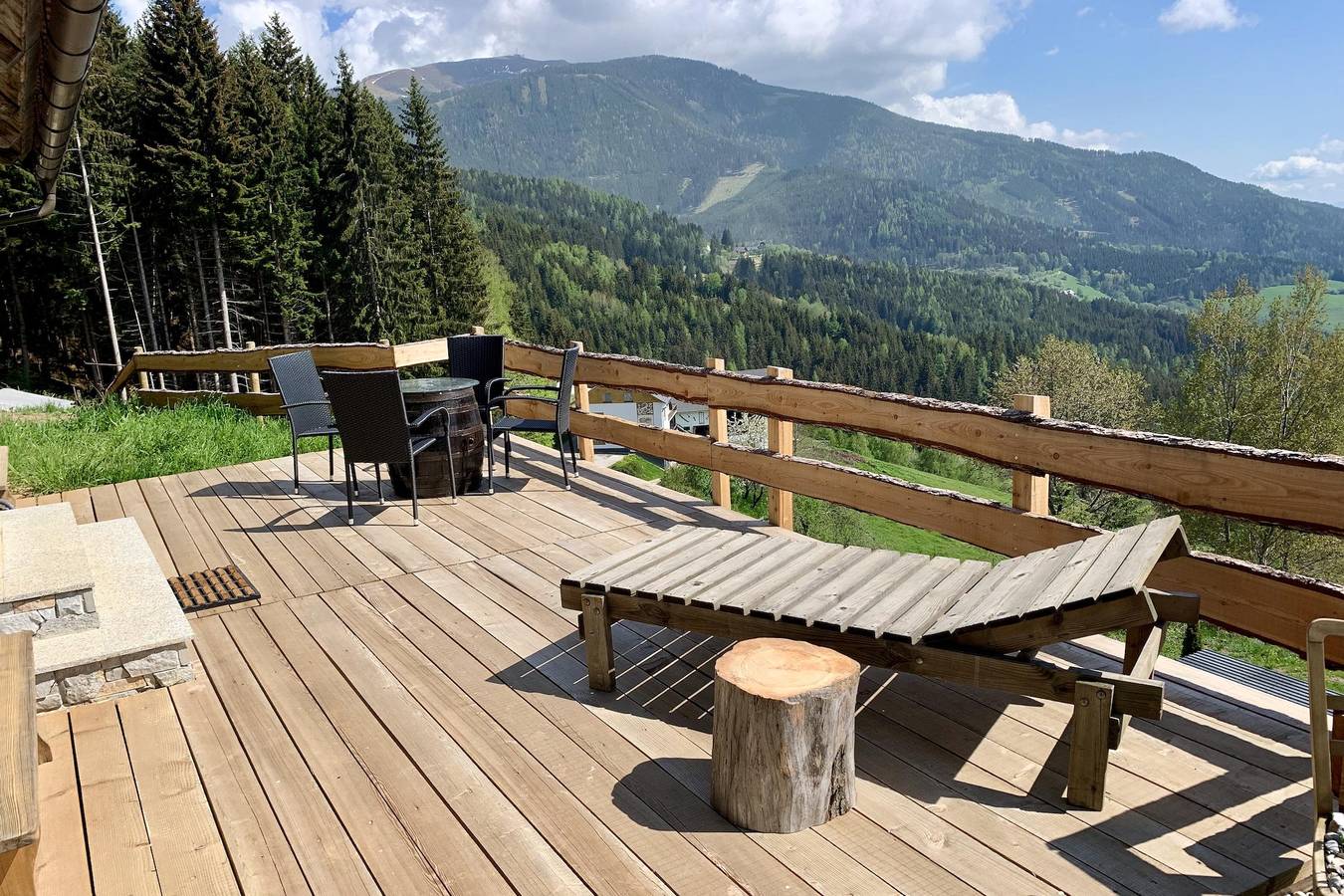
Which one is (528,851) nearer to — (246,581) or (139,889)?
(139,889)

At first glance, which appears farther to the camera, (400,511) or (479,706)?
(400,511)

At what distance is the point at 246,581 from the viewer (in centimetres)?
418

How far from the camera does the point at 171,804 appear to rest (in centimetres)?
238

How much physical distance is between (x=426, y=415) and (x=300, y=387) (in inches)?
55.8

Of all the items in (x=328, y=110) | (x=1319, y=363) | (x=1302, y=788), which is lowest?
(x=1319, y=363)

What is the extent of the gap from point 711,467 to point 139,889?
3705 millimetres

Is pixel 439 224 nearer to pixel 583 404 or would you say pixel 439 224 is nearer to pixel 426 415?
pixel 583 404

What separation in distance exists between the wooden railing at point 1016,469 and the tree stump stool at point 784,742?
1456 mm

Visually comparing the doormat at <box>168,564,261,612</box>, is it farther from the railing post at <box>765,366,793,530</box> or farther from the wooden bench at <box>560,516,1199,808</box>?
the railing post at <box>765,366,793,530</box>

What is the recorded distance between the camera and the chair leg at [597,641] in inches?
116

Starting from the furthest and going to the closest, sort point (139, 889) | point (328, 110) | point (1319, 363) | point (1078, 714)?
1. point (328, 110)
2. point (1319, 363)
3. point (1078, 714)
4. point (139, 889)

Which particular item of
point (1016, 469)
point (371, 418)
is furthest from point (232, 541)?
point (1016, 469)

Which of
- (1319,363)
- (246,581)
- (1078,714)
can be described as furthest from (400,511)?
(1319,363)

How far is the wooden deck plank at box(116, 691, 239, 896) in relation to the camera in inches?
81.8
